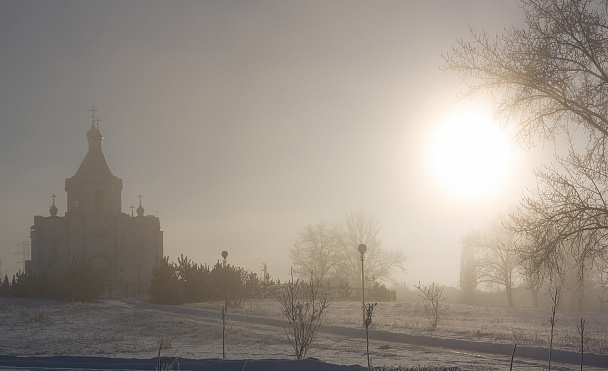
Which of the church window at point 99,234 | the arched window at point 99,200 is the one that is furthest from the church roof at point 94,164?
the church window at point 99,234

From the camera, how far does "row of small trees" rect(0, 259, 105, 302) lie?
3738cm

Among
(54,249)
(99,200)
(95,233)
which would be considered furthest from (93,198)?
(54,249)

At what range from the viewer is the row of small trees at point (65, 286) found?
3738cm

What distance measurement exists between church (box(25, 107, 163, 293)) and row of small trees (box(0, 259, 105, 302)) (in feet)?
71.0

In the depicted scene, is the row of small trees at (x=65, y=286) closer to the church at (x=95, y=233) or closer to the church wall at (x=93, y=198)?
the church at (x=95, y=233)

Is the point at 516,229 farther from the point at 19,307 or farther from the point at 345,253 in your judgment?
the point at 345,253

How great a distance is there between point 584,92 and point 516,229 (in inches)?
151

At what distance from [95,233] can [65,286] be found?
27086 mm

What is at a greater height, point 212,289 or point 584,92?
point 584,92

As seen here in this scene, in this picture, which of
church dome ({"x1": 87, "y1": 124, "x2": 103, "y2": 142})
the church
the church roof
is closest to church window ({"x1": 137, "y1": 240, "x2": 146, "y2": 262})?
the church

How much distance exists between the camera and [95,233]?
63.7 metres

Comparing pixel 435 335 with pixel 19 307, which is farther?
pixel 19 307

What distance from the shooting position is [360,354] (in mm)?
15625

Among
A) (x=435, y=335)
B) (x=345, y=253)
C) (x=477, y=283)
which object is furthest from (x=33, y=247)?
(x=435, y=335)
